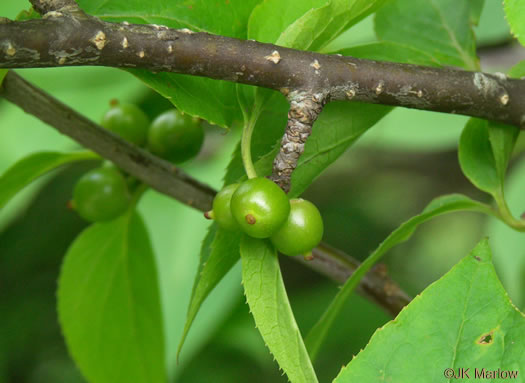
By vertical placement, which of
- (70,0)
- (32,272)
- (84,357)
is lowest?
(32,272)

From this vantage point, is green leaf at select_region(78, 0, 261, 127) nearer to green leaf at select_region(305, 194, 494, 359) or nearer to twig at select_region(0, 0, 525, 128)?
twig at select_region(0, 0, 525, 128)

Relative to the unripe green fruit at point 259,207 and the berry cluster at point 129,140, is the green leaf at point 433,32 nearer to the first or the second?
the berry cluster at point 129,140

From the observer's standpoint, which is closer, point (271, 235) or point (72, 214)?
point (271, 235)

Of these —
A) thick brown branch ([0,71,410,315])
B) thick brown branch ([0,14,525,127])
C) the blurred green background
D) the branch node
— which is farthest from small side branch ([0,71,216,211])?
the blurred green background

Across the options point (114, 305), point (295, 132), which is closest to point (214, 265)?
point (295, 132)

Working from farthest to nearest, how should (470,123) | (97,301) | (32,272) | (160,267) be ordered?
(32,272), (160,267), (97,301), (470,123)

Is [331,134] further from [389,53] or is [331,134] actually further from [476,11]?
[476,11]

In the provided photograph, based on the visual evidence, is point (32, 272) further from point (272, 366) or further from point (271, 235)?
point (271, 235)

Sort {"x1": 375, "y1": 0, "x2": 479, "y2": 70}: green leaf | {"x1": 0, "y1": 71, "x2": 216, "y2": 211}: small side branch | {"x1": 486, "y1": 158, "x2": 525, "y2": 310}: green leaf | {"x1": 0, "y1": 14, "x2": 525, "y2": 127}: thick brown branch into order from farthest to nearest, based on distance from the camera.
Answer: {"x1": 486, "y1": 158, "x2": 525, "y2": 310}: green leaf < {"x1": 375, "y1": 0, "x2": 479, "y2": 70}: green leaf < {"x1": 0, "y1": 71, "x2": 216, "y2": 211}: small side branch < {"x1": 0, "y1": 14, "x2": 525, "y2": 127}: thick brown branch

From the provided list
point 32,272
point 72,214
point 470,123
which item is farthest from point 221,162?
point 470,123
